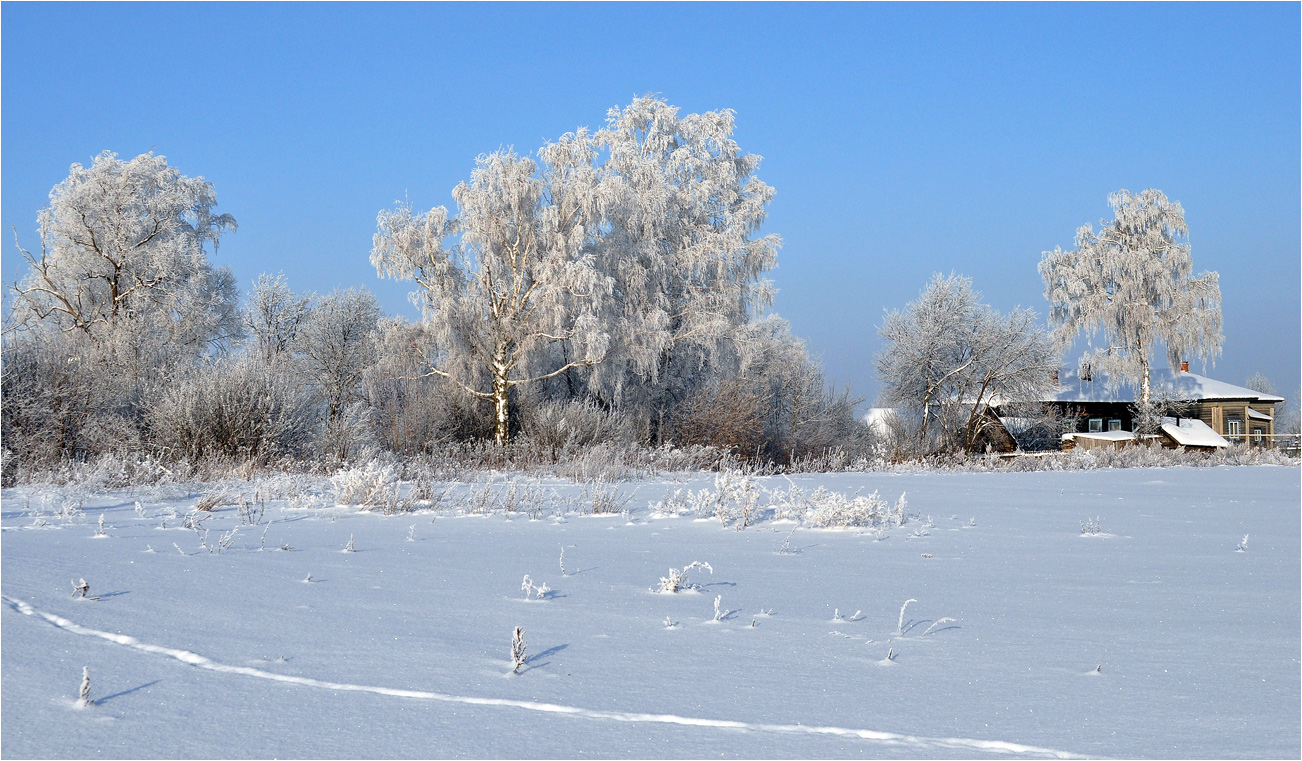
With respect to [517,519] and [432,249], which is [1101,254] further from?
[517,519]

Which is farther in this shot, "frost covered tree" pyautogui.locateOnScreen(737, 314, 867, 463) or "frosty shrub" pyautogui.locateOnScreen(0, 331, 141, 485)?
"frost covered tree" pyautogui.locateOnScreen(737, 314, 867, 463)

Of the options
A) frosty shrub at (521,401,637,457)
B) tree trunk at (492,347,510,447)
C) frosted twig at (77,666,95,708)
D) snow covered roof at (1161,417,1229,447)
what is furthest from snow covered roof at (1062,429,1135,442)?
frosted twig at (77,666,95,708)

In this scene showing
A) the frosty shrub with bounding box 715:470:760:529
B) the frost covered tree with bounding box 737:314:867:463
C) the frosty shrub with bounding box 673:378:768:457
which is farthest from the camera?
the frost covered tree with bounding box 737:314:867:463

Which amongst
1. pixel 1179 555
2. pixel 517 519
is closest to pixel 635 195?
pixel 517 519

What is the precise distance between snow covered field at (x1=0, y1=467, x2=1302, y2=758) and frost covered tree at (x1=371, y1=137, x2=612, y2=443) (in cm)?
1604

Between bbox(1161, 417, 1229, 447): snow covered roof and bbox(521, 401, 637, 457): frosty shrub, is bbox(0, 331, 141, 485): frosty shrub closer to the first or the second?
bbox(521, 401, 637, 457): frosty shrub

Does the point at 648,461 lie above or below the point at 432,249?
below

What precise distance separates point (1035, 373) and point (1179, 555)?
2968 cm

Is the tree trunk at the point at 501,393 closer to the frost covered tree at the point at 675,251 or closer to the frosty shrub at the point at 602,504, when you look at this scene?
the frost covered tree at the point at 675,251

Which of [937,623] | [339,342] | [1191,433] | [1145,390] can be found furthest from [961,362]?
[937,623]

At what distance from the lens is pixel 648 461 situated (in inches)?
627

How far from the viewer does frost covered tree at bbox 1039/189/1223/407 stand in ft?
110

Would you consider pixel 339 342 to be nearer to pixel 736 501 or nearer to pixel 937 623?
pixel 736 501

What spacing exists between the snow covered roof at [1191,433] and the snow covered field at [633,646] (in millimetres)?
36678
